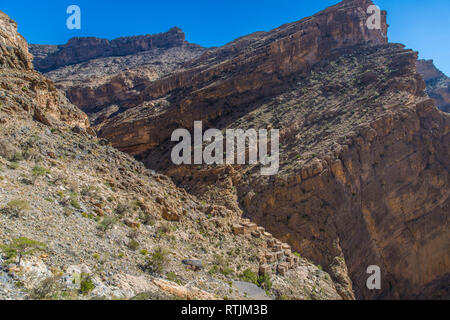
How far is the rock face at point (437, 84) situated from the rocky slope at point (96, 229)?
65.8m

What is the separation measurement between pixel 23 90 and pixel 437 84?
92258mm

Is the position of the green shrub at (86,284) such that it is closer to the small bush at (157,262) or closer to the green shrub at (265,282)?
the small bush at (157,262)

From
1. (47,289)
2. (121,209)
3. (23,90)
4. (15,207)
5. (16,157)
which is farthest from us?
(23,90)

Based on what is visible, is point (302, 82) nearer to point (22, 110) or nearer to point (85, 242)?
point (22, 110)

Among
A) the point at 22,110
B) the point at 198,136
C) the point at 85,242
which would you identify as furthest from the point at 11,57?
the point at 198,136

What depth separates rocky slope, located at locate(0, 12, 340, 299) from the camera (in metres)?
6.93

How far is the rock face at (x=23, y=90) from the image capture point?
12.5 meters

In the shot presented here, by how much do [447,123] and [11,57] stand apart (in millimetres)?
30792

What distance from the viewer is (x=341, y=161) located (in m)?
21.8

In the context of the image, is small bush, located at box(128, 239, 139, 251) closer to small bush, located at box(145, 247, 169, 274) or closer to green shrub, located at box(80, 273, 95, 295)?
small bush, located at box(145, 247, 169, 274)

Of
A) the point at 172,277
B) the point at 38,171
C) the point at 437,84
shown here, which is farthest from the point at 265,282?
the point at 437,84

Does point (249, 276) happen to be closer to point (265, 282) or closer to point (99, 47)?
point (265, 282)

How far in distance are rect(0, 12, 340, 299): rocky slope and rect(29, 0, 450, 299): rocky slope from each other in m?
4.42

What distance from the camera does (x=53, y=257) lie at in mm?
6984
